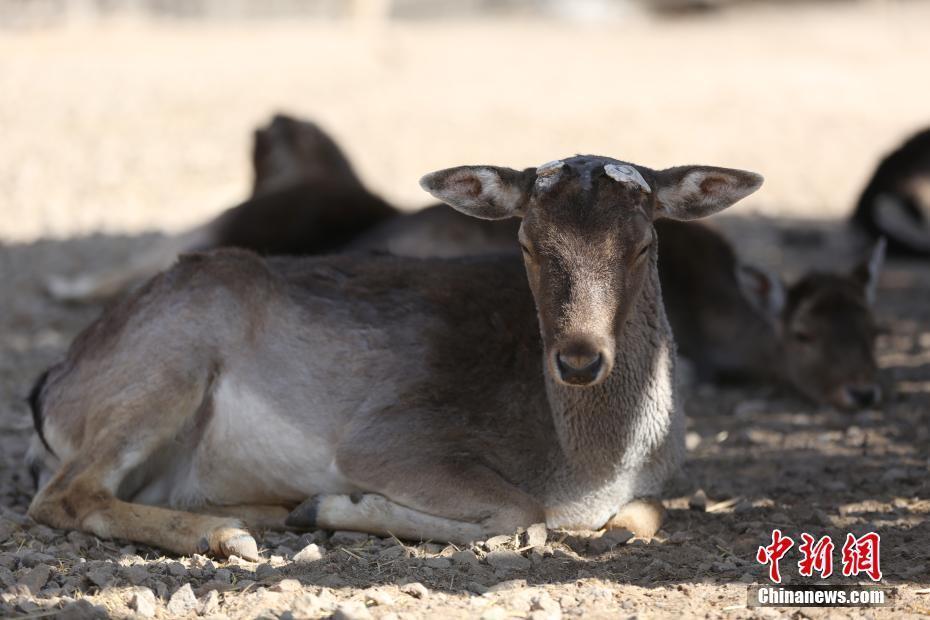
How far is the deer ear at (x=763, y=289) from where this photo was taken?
32.2 feet

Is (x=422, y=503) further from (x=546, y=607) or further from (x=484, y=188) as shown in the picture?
(x=484, y=188)

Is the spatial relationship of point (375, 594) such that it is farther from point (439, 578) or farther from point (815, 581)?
point (815, 581)

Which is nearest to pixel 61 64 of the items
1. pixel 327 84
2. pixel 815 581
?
pixel 327 84

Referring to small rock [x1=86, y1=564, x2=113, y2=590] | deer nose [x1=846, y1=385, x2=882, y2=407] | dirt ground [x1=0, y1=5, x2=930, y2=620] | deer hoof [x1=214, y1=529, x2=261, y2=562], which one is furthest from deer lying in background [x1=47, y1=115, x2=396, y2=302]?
small rock [x1=86, y1=564, x2=113, y2=590]

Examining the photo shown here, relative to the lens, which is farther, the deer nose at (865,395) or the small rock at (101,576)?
the deer nose at (865,395)

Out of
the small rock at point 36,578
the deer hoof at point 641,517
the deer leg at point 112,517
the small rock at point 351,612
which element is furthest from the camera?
the deer hoof at point 641,517

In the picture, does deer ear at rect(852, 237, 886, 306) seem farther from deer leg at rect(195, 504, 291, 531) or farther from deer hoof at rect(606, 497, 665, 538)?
deer leg at rect(195, 504, 291, 531)

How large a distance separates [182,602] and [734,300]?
6366 millimetres

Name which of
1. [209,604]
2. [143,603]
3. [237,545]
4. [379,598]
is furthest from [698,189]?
[143,603]

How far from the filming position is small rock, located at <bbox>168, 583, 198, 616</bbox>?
5055 millimetres

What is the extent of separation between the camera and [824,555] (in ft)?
18.6

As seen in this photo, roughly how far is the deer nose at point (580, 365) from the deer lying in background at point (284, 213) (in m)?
5.18

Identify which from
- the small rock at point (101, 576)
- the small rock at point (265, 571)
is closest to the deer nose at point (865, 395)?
the small rock at point (265, 571)

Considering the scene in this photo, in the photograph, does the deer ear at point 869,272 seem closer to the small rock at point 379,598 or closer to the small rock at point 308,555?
the small rock at point 308,555
